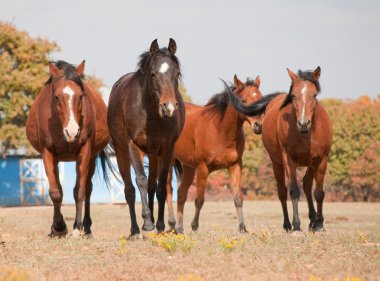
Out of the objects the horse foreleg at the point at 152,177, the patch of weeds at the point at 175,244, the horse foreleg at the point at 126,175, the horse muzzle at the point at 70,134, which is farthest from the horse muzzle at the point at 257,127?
the patch of weeds at the point at 175,244

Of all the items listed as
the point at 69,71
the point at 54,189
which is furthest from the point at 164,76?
the point at 54,189

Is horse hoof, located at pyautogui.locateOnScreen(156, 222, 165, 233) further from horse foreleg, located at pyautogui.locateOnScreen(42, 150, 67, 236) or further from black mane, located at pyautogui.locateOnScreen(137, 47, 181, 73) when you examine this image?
black mane, located at pyautogui.locateOnScreen(137, 47, 181, 73)

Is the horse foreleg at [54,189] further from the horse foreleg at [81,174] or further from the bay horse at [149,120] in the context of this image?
the bay horse at [149,120]

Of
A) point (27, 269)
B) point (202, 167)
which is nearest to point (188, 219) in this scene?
point (202, 167)

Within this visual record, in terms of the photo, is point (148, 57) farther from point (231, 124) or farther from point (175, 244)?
point (231, 124)

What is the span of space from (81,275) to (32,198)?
118 ft

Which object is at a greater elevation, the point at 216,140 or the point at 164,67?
the point at 164,67

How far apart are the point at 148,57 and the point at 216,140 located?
4.09 meters

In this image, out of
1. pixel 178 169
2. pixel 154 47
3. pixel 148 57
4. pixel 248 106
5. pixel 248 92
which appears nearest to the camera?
pixel 154 47

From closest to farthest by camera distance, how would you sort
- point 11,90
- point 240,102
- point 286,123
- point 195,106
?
point 286,123, point 240,102, point 195,106, point 11,90

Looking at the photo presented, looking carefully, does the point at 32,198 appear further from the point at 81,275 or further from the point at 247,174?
the point at 81,275

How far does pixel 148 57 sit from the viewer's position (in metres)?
10.0

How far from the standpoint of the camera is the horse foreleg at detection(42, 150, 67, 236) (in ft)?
35.9

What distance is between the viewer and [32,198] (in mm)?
42469
